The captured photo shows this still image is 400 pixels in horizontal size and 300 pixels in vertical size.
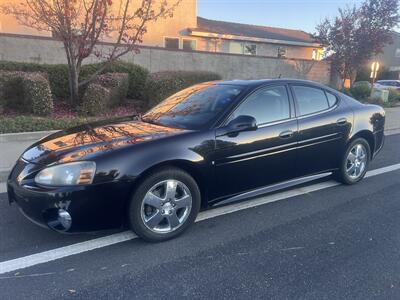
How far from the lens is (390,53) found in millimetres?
43000

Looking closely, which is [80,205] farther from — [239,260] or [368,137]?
[368,137]


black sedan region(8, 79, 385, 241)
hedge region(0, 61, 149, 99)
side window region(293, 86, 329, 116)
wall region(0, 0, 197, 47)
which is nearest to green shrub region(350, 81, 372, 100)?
wall region(0, 0, 197, 47)

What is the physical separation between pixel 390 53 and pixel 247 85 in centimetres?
4591

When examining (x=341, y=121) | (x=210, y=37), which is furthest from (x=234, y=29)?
(x=341, y=121)

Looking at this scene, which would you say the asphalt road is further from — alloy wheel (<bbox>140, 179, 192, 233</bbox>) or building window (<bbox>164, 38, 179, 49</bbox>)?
building window (<bbox>164, 38, 179, 49</bbox>)

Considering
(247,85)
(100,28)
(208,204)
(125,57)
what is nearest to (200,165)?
(208,204)

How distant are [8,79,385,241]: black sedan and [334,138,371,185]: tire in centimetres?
2

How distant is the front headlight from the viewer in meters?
3.00

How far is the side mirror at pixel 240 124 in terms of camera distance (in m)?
3.67

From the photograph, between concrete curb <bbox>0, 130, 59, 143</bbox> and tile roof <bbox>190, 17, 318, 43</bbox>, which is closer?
concrete curb <bbox>0, 130, 59, 143</bbox>

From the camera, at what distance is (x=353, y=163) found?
4980 millimetres

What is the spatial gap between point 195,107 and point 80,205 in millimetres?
1689

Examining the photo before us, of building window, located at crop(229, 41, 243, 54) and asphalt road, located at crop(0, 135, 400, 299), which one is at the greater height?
building window, located at crop(229, 41, 243, 54)

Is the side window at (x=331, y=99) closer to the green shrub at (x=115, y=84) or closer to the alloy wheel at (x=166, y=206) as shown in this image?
the alloy wheel at (x=166, y=206)
